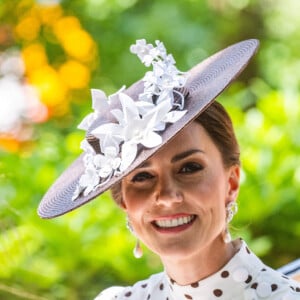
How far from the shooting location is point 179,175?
1.25 m

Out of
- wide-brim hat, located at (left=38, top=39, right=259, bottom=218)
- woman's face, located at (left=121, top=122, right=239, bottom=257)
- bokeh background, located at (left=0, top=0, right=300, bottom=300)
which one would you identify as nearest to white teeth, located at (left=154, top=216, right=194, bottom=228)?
woman's face, located at (left=121, top=122, right=239, bottom=257)

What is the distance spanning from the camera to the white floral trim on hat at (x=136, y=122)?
1.20 meters

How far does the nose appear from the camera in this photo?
4.01 ft

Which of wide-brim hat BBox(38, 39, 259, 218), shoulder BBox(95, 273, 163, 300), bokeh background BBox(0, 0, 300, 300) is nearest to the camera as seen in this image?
wide-brim hat BBox(38, 39, 259, 218)

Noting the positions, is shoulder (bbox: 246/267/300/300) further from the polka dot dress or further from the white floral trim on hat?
the white floral trim on hat

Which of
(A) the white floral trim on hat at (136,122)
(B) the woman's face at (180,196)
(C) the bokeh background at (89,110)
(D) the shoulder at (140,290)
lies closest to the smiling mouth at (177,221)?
(B) the woman's face at (180,196)

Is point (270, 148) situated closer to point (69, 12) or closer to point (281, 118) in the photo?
point (281, 118)

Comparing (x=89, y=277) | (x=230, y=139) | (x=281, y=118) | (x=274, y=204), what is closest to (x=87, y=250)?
(x=89, y=277)

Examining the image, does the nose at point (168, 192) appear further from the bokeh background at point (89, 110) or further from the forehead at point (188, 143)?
the bokeh background at point (89, 110)

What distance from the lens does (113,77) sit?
132 inches

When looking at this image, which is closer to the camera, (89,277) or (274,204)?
(89,277)

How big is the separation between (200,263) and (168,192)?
0.14 meters

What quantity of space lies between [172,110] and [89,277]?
1.05 metres

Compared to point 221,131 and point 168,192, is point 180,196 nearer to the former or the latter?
point 168,192
